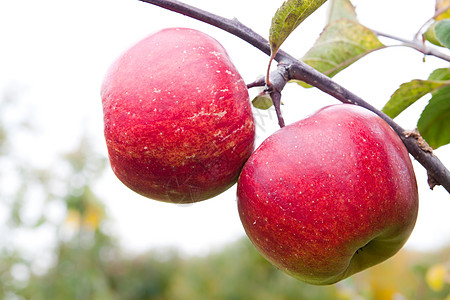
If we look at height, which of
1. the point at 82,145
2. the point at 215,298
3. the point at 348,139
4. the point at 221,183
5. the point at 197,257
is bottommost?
the point at 197,257

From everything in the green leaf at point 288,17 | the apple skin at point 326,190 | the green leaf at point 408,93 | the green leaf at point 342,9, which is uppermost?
the green leaf at point 288,17

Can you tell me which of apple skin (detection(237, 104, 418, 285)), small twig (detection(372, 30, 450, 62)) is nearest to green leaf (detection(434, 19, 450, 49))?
small twig (detection(372, 30, 450, 62))

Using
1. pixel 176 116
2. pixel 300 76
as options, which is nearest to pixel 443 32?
pixel 300 76

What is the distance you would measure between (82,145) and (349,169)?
5926 millimetres

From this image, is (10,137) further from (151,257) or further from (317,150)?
(317,150)

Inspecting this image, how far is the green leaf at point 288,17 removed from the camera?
1.73ft

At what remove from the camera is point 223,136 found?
1.87ft

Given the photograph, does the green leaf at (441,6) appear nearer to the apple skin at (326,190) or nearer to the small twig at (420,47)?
the small twig at (420,47)

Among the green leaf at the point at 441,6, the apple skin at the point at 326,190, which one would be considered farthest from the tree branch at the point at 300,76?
the green leaf at the point at 441,6

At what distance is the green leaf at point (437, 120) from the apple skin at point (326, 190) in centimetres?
15

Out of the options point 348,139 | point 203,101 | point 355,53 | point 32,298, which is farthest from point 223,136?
point 32,298

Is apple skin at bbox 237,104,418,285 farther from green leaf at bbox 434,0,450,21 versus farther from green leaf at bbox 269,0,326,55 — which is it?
green leaf at bbox 434,0,450,21

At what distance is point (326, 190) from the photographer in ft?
1.76

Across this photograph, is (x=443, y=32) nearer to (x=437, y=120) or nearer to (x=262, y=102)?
(x=437, y=120)
